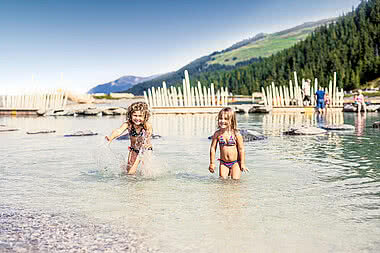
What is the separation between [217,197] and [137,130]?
7.86 feet

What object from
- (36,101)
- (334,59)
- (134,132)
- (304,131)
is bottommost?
(304,131)

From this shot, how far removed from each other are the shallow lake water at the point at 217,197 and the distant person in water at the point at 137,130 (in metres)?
0.34

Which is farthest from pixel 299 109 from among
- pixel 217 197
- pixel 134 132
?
pixel 217 197

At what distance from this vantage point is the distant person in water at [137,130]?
7.05m

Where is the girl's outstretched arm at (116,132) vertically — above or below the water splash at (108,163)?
above

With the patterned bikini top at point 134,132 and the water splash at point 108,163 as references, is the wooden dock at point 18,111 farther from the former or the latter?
the patterned bikini top at point 134,132

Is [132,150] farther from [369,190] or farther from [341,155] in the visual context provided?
[341,155]

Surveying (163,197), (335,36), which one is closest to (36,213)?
(163,197)

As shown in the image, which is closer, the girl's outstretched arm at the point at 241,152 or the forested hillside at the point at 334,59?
the girl's outstretched arm at the point at 241,152

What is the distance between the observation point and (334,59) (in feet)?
365

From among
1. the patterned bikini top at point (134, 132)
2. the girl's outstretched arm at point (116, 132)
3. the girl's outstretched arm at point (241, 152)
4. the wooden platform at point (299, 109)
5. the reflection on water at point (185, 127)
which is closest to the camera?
the girl's outstretched arm at point (241, 152)

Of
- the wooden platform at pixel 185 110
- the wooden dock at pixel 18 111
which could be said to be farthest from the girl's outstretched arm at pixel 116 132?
the wooden dock at pixel 18 111

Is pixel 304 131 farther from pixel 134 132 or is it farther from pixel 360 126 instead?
pixel 134 132

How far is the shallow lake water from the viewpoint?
384cm
